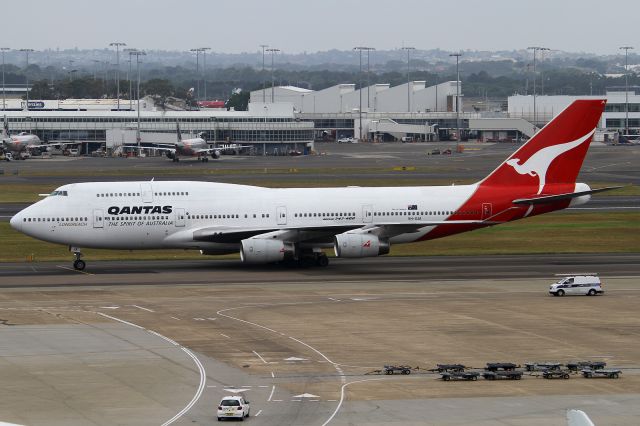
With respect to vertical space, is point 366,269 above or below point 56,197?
below

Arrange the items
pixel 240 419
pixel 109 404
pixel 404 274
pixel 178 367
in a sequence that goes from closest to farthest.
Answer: pixel 240 419, pixel 109 404, pixel 178 367, pixel 404 274

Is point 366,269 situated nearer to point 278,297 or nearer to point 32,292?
point 278,297

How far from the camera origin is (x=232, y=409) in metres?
34.3

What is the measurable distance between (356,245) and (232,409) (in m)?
31.3

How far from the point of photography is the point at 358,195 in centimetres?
6875

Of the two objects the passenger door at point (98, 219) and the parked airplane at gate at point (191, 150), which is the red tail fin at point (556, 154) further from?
the parked airplane at gate at point (191, 150)

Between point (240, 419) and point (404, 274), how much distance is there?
3226 centimetres

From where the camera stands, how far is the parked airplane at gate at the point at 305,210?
66.4 meters

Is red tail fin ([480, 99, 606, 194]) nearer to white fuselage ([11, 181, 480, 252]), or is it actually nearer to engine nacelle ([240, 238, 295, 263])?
white fuselage ([11, 181, 480, 252])

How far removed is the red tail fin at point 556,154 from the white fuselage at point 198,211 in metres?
2.77

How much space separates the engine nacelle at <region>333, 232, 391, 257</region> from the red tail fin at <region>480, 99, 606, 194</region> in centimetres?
814

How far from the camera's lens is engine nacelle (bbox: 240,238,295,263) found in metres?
65.6

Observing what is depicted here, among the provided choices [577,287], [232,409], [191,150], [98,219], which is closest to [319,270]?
[98,219]

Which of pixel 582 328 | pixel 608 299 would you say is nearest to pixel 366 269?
pixel 608 299
